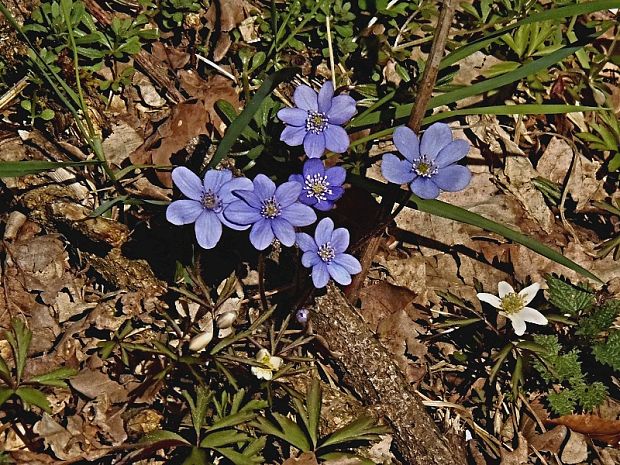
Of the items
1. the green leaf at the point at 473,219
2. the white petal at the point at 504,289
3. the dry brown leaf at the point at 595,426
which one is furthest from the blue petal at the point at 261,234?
the dry brown leaf at the point at 595,426

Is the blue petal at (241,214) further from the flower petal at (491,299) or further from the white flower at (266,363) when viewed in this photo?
the flower petal at (491,299)

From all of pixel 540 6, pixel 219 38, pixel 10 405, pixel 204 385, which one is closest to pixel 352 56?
pixel 219 38

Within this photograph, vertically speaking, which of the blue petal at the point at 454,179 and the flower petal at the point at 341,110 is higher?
the flower petal at the point at 341,110

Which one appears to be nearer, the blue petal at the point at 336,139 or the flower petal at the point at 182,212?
the flower petal at the point at 182,212

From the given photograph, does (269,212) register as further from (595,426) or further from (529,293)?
(595,426)

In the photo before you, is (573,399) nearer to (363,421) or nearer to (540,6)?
(363,421)

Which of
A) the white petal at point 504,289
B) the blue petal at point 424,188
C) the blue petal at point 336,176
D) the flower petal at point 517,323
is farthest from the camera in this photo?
the white petal at point 504,289

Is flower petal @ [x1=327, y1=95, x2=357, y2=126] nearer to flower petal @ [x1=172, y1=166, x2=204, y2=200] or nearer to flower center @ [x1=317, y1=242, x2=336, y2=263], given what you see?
flower center @ [x1=317, y1=242, x2=336, y2=263]
